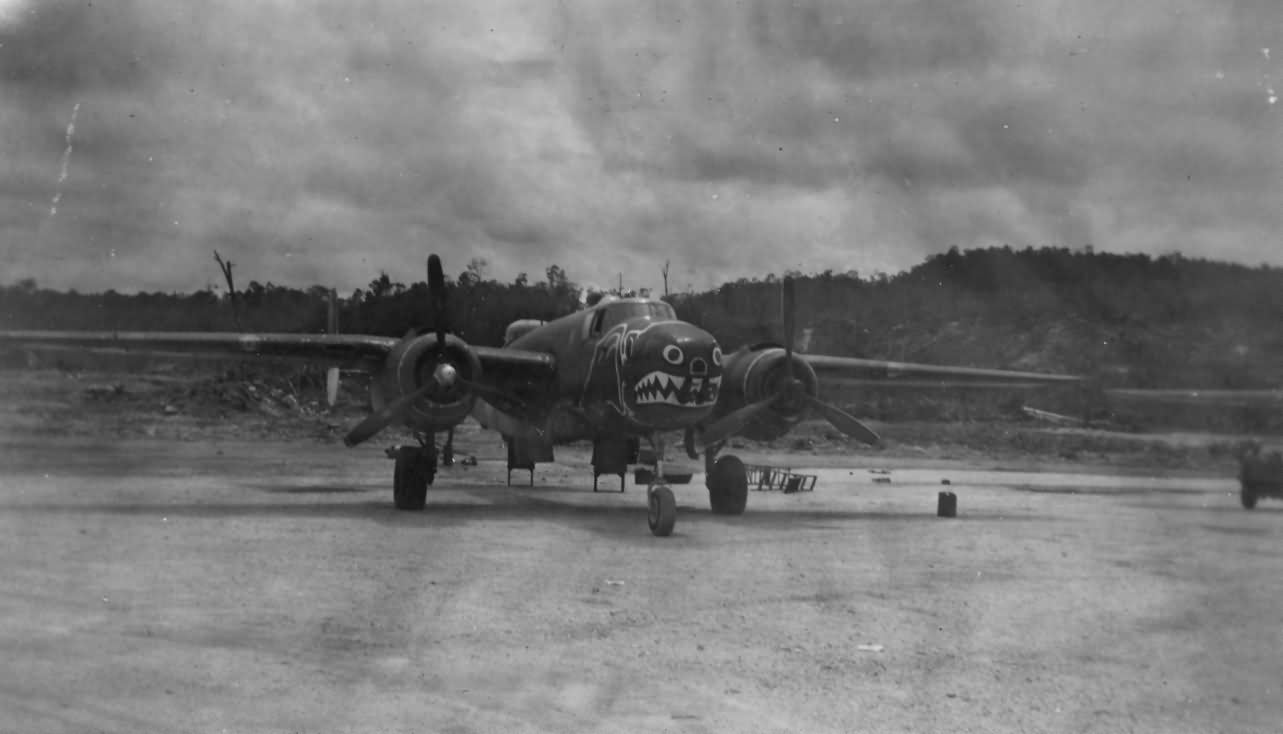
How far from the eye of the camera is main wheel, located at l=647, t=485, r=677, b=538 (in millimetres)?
14836

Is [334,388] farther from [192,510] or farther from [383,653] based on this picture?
[383,653]

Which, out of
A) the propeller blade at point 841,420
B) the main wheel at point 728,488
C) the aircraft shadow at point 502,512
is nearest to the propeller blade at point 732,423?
the main wheel at point 728,488

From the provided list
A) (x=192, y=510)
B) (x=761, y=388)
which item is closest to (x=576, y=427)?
(x=761, y=388)

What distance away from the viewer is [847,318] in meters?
26.4

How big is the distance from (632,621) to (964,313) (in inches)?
358

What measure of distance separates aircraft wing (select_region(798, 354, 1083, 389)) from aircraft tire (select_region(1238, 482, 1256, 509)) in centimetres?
933

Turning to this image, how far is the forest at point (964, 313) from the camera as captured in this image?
292 inches

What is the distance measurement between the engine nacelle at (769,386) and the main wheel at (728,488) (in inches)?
28.2

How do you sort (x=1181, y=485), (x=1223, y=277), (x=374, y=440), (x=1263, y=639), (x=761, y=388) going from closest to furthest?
1. (x=1223, y=277)
2. (x=1263, y=639)
3. (x=1181, y=485)
4. (x=761, y=388)
5. (x=374, y=440)

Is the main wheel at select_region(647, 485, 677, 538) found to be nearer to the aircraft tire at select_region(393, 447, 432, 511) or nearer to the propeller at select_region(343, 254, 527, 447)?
the propeller at select_region(343, 254, 527, 447)

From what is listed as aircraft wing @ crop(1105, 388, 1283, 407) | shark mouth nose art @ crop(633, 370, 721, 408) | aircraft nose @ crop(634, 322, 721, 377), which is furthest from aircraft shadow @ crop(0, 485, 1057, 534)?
aircraft wing @ crop(1105, 388, 1283, 407)

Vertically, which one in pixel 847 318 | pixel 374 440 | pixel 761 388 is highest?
pixel 847 318

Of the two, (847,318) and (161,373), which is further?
(161,373)

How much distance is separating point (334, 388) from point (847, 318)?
502 inches
